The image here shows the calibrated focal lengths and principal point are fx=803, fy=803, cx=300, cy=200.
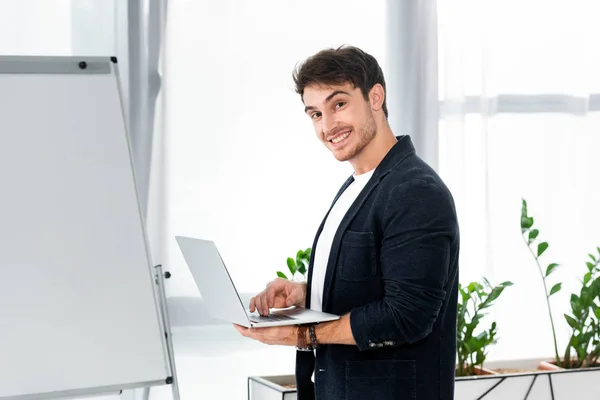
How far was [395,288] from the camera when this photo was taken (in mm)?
1621

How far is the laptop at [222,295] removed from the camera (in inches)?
64.0

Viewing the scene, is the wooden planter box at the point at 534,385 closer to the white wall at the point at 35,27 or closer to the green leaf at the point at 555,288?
the green leaf at the point at 555,288

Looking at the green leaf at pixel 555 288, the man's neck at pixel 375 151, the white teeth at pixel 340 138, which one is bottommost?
the green leaf at pixel 555 288

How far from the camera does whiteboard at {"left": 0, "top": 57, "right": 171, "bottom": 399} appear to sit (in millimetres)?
1685

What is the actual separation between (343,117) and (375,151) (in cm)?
11

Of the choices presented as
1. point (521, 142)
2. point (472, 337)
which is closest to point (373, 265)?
point (472, 337)

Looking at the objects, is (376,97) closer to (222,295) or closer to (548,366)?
(222,295)

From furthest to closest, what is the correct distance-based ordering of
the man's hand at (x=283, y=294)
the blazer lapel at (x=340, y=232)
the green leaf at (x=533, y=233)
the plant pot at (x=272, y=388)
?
the green leaf at (x=533, y=233) → the plant pot at (x=272, y=388) → the man's hand at (x=283, y=294) → the blazer lapel at (x=340, y=232)

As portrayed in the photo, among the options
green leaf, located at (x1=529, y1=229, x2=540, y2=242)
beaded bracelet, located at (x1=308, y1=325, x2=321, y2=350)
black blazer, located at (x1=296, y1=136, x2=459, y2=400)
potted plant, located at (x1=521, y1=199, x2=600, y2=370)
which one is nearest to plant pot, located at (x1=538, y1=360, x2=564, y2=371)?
potted plant, located at (x1=521, y1=199, x2=600, y2=370)

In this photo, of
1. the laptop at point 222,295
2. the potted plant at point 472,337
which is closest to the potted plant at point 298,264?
the potted plant at point 472,337

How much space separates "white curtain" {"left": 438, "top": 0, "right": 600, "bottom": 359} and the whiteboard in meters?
1.48

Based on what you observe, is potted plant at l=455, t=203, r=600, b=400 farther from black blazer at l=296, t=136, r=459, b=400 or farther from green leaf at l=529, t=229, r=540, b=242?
black blazer at l=296, t=136, r=459, b=400

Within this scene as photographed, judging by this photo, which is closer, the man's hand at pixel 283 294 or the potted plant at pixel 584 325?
the man's hand at pixel 283 294

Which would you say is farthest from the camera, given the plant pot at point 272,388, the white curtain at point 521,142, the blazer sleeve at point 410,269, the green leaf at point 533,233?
the white curtain at point 521,142
